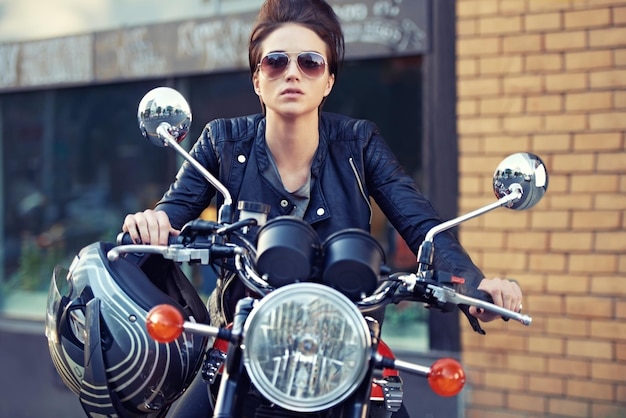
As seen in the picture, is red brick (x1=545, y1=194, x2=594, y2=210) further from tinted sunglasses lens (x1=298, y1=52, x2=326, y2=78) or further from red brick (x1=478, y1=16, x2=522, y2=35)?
tinted sunglasses lens (x1=298, y1=52, x2=326, y2=78)

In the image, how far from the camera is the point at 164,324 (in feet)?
5.57

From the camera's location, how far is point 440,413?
4.92 meters

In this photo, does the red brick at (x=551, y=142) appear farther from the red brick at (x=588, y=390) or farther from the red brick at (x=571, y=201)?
the red brick at (x=588, y=390)

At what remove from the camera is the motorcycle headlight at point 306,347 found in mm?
1639

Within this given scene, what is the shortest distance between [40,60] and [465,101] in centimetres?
333

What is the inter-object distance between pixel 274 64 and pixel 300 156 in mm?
318

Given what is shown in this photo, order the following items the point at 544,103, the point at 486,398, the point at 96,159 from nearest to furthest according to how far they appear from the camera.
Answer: the point at 544,103 → the point at 486,398 → the point at 96,159

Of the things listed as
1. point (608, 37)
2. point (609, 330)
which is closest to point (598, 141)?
point (608, 37)

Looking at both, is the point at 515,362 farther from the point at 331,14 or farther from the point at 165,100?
the point at 165,100

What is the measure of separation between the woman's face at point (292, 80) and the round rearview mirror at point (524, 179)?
1.90 feet

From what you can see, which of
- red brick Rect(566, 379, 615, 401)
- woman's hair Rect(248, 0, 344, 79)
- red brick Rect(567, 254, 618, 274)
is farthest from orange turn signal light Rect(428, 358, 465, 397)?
red brick Rect(566, 379, 615, 401)

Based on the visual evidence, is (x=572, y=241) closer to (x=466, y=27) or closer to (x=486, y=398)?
(x=486, y=398)

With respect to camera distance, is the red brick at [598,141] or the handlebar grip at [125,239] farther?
the red brick at [598,141]

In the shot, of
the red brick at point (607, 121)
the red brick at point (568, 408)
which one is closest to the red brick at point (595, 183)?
the red brick at point (607, 121)
